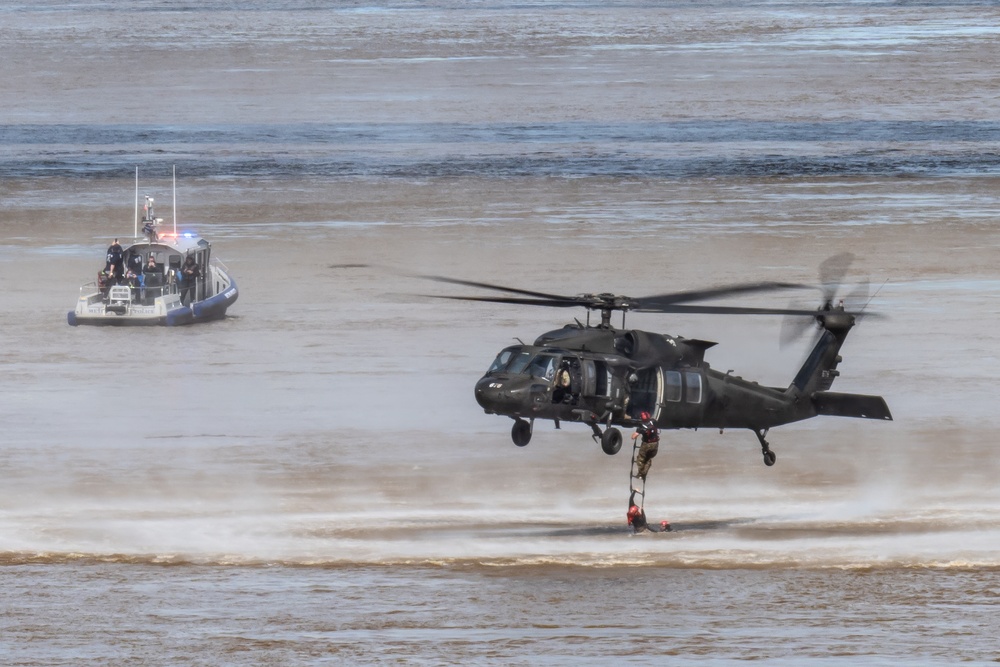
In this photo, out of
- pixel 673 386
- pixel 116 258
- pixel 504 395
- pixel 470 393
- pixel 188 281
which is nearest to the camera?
pixel 504 395

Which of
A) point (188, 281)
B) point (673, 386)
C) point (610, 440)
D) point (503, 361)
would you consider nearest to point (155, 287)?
point (188, 281)

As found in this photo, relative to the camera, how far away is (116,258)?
121 ft

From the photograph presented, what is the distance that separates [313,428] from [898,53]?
7074cm

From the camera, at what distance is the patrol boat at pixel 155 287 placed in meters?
36.8

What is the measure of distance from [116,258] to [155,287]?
100 cm

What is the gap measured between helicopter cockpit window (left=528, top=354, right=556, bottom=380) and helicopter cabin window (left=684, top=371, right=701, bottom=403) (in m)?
1.80

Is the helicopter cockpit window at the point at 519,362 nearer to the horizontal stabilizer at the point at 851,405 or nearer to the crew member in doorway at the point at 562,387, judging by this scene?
the crew member in doorway at the point at 562,387

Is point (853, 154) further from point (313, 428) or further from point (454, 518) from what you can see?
point (454, 518)

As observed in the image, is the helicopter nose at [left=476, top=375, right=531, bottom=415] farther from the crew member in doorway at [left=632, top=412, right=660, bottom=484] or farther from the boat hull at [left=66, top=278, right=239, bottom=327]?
the boat hull at [left=66, top=278, right=239, bottom=327]

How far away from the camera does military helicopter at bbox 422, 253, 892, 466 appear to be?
2089cm

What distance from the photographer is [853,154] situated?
195 ft

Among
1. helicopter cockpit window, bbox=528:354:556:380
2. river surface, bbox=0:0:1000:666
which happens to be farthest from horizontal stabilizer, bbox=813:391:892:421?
helicopter cockpit window, bbox=528:354:556:380

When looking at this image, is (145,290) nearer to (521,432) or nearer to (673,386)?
(521,432)

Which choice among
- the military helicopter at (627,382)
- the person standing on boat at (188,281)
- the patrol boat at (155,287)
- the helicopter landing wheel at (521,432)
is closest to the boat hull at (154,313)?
the patrol boat at (155,287)
